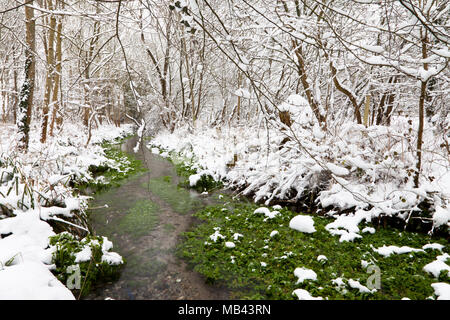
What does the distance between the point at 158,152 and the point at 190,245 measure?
10.7m

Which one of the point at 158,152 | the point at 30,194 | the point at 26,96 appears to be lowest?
the point at 158,152

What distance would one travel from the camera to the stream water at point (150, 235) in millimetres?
3424

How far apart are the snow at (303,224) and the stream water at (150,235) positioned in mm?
2002

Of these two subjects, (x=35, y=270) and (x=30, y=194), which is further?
(x=30, y=194)

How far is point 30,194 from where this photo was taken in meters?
3.98

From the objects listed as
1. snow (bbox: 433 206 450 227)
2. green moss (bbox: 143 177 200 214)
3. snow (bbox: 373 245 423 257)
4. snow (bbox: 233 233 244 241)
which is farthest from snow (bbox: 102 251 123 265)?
snow (bbox: 433 206 450 227)

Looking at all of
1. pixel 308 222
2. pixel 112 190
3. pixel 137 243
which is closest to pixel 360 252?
pixel 308 222

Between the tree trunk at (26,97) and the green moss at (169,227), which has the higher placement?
the tree trunk at (26,97)

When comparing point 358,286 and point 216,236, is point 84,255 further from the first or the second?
point 358,286

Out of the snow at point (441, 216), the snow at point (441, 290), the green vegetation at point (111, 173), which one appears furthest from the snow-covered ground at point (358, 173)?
the green vegetation at point (111, 173)

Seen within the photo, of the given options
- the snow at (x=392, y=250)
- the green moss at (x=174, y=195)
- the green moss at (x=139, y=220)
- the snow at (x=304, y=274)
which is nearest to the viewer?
the snow at (x=304, y=274)

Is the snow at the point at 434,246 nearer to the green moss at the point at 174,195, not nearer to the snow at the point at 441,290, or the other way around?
the snow at the point at 441,290
